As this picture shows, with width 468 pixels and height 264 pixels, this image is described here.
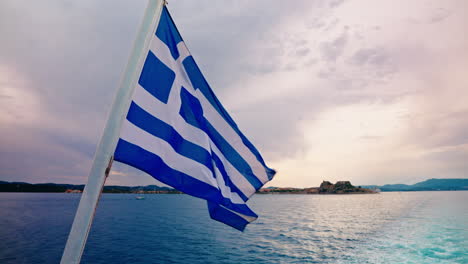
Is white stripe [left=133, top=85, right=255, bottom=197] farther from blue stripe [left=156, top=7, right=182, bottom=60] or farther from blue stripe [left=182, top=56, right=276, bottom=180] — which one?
blue stripe [left=156, top=7, right=182, bottom=60]

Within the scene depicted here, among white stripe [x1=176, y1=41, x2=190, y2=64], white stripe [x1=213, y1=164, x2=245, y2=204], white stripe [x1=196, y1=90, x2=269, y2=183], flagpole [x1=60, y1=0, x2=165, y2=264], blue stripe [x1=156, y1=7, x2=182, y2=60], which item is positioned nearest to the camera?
flagpole [x1=60, y1=0, x2=165, y2=264]

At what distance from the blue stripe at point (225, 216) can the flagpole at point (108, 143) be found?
199cm

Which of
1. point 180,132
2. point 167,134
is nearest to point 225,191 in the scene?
point 180,132

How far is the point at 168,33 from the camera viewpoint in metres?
3.21

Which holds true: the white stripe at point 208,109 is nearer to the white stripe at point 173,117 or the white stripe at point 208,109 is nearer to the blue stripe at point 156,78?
the blue stripe at point 156,78

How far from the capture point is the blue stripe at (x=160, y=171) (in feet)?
8.75

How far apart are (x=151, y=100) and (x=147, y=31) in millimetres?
742

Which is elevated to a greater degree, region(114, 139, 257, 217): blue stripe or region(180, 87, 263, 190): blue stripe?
region(180, 87, 263, 190): blue stripe

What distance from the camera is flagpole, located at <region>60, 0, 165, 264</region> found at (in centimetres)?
221

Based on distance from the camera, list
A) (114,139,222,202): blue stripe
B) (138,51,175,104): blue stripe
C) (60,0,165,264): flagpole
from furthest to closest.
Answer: (138,51,175,104): blue stripe < (114,139,222,202): blue stripe < (60,0,165,264): flagpole

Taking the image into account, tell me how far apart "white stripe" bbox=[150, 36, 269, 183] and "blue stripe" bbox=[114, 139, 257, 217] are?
0.88 m

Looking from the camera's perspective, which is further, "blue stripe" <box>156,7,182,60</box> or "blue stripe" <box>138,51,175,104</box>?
"blue stripe" <box>156,7,182,60</box>

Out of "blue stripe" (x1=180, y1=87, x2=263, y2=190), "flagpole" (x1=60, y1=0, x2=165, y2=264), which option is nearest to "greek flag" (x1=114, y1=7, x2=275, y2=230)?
"blue stripe" (x1=180, y1=87, x2=263, y2=190)

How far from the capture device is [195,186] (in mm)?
3309
